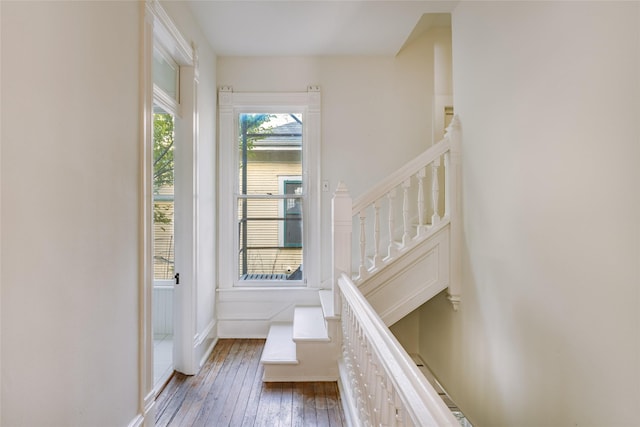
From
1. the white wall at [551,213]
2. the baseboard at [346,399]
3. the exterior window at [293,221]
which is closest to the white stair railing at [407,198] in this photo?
the white wall at [551,213]

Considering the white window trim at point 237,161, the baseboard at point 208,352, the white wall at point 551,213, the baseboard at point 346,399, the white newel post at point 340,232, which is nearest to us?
the white wall at point 551,213

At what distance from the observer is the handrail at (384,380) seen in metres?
0.87

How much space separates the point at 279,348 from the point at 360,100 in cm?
242

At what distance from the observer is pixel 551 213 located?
1.60 meters

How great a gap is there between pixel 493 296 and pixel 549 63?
1298 mm

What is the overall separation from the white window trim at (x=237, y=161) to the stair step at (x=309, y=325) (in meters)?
0.35

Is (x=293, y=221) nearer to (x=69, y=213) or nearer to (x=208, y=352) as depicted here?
(x=208, y=352)

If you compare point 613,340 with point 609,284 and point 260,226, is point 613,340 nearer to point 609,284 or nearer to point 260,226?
point 609,284

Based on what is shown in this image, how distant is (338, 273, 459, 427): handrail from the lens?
874 millimetres

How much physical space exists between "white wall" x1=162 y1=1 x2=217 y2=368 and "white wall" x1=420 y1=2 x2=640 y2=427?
203 centimetres

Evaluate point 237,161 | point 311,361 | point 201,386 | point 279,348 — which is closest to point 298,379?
point 311,361

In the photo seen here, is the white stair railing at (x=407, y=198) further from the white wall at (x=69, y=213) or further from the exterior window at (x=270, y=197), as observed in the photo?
the white wall at (x=69, y=213)

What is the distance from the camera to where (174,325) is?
263 cm

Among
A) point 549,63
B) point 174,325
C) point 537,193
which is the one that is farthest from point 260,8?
point 174,325
